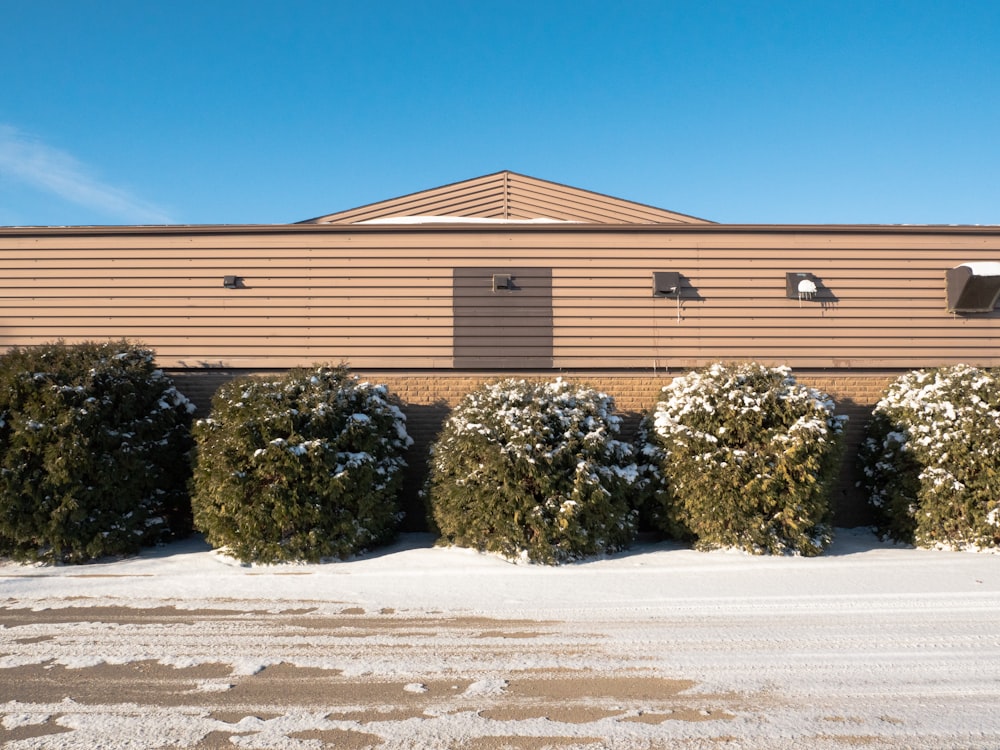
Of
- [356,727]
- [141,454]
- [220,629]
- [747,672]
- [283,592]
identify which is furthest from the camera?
[141,454]

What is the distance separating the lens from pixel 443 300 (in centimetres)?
1031

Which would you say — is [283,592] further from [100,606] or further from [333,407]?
[333,407]

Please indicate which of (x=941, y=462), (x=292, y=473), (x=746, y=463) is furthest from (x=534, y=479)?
(x=941, y=462)

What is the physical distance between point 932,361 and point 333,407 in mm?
9133

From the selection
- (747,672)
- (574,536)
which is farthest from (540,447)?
(747,672)

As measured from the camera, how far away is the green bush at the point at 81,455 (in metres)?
7.48

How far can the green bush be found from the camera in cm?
748

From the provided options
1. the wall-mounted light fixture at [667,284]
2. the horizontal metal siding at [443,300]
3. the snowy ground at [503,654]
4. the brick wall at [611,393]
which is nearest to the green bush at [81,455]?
the snowy ground at [503,654]

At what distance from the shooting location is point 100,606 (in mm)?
6020

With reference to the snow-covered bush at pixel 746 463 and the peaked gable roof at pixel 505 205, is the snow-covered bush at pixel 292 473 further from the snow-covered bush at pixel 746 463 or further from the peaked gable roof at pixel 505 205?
the peaked gable roof at pixel 505 205

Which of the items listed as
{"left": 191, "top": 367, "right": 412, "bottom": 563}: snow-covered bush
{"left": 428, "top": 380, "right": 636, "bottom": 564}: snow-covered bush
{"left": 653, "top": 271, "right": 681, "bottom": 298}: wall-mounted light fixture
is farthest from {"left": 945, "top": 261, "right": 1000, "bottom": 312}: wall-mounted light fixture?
{"left": 191, "top": 367, "right": 412, "bottom": 563}: snow-covered bush

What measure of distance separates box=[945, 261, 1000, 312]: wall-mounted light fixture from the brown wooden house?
0.09ft

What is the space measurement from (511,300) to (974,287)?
7.21 metres

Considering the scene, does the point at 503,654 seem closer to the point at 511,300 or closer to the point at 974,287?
the point at 511,300
